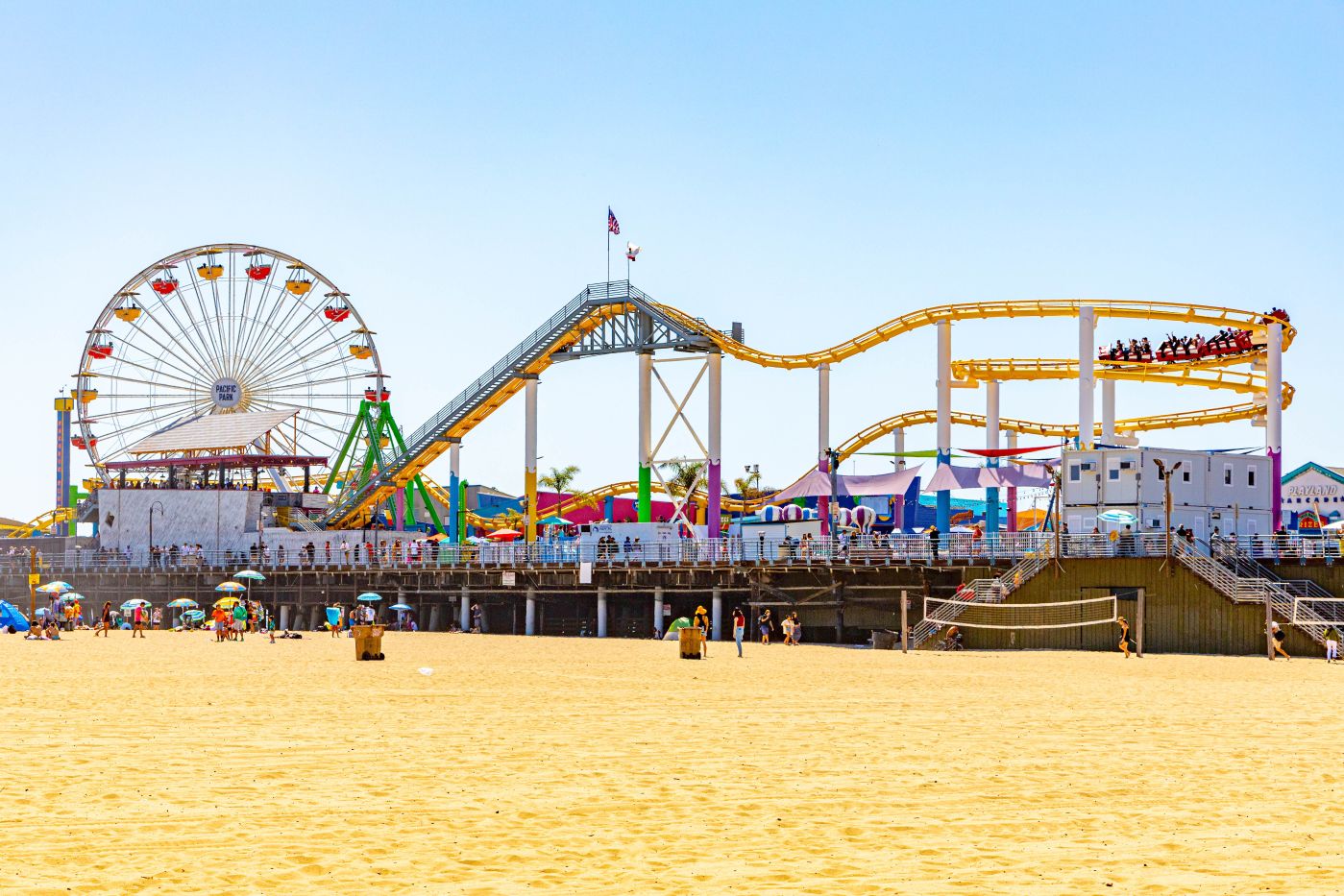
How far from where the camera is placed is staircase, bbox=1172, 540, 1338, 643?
113 feet

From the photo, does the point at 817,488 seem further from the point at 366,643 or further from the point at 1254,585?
the point at 366,643

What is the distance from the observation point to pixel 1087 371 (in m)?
46.3

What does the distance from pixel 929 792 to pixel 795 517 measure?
186 feet

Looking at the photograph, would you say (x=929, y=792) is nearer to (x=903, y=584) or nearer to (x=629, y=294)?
(x=903, y=584)

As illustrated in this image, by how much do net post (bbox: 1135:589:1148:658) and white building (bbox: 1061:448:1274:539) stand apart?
3.54 meters

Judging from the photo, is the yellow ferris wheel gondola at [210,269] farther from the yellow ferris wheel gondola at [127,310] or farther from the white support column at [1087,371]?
the white support column at [1087,371]

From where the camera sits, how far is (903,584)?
43.8 m

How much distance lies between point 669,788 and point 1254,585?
2719 centimetres

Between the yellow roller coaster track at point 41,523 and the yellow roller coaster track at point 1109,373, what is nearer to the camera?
the yellow roller coaster track at point 1109,373

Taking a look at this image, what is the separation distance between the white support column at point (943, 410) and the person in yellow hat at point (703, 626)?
7882 mm

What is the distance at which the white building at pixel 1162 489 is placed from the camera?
136 ft

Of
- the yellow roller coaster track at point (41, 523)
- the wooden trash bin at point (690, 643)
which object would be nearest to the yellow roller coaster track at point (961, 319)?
the wooden trash bin at point (690, 643)

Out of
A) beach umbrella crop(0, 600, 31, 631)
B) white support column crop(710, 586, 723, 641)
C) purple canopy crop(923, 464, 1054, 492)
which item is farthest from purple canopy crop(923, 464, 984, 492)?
beach umbrella crop(0, 600, 31, 631)

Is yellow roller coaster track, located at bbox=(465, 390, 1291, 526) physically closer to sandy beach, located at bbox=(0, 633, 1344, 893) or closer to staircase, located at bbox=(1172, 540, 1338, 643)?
staircase, located at bbox=(1172, 540, 1338, 643)
